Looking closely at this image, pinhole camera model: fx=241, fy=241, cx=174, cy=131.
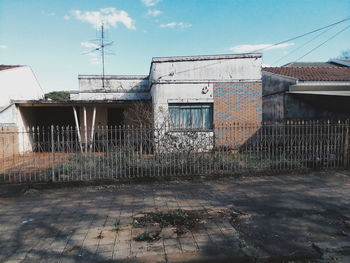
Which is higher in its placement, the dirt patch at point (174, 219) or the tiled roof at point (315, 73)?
the tiled roof at point (315, 73)

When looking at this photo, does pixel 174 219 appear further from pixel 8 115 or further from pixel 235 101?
pixel 8 115

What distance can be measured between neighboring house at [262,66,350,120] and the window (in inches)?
158

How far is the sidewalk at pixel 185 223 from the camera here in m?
3.18

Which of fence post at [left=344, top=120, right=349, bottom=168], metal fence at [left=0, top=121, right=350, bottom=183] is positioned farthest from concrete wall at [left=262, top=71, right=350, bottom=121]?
metal fence at [left=0, top=121, right=350, bottom=183]

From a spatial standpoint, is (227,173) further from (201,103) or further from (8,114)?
(8,114)

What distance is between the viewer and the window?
448 inches

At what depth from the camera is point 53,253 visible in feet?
10.6

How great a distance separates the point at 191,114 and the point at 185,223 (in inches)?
307

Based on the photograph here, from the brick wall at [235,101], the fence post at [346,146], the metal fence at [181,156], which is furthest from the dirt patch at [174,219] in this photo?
the brick wall at [235,101]

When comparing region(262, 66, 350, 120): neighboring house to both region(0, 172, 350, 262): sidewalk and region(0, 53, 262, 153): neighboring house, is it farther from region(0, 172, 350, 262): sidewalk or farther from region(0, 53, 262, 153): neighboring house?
region(0, 172, 350, 262): sidewalk

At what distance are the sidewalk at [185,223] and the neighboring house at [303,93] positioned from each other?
5824mm

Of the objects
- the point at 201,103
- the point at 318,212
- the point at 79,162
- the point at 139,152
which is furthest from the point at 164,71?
the point at 318,212

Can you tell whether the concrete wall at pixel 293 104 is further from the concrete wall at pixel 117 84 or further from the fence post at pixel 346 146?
the concrete wall at pixel 117 84

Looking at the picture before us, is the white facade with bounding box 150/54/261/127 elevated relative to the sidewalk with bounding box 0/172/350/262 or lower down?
elevated
